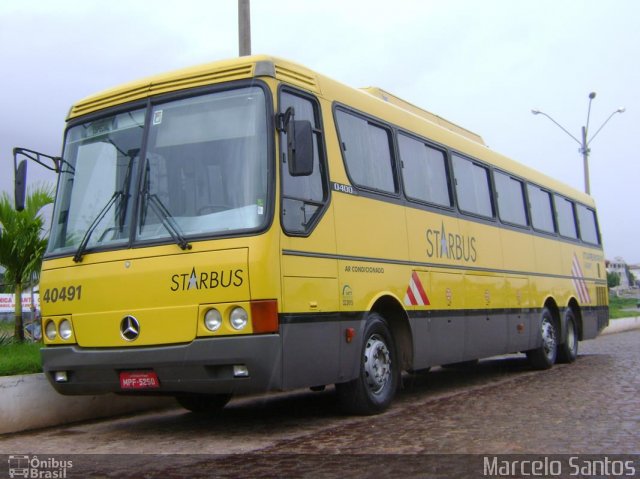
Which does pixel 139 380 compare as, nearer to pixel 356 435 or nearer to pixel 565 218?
pixel 356 435

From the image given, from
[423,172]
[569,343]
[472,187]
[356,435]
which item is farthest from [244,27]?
[569,343]

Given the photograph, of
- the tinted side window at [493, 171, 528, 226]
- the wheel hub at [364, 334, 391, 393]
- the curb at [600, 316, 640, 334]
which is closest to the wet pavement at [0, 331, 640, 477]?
the wheel hub at [364, 334, 391, 393]

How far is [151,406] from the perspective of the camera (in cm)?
969

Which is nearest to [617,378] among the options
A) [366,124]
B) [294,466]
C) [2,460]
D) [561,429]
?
[561,429]

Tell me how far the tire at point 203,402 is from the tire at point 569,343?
7.92 metres

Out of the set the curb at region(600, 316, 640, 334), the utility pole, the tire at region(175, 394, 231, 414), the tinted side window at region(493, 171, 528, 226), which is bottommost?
the tire at region(175, 394, 231, 414)

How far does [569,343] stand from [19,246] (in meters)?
10.0

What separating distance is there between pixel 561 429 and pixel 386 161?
140 inches

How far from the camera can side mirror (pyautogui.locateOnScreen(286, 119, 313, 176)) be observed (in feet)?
22.7

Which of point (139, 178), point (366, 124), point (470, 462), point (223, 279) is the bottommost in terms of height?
point (470, 462)

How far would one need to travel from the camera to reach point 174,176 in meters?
7.26

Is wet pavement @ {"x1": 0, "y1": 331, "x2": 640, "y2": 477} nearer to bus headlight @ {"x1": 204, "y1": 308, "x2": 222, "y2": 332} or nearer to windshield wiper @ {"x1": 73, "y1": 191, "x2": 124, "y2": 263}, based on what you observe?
bus headlight @ {"x1": 204, "y1": 308, "x2": 222, "y2": 332}

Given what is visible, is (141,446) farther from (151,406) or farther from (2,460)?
(151,406)

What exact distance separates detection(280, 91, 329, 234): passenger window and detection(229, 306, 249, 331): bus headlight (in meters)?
0.84
